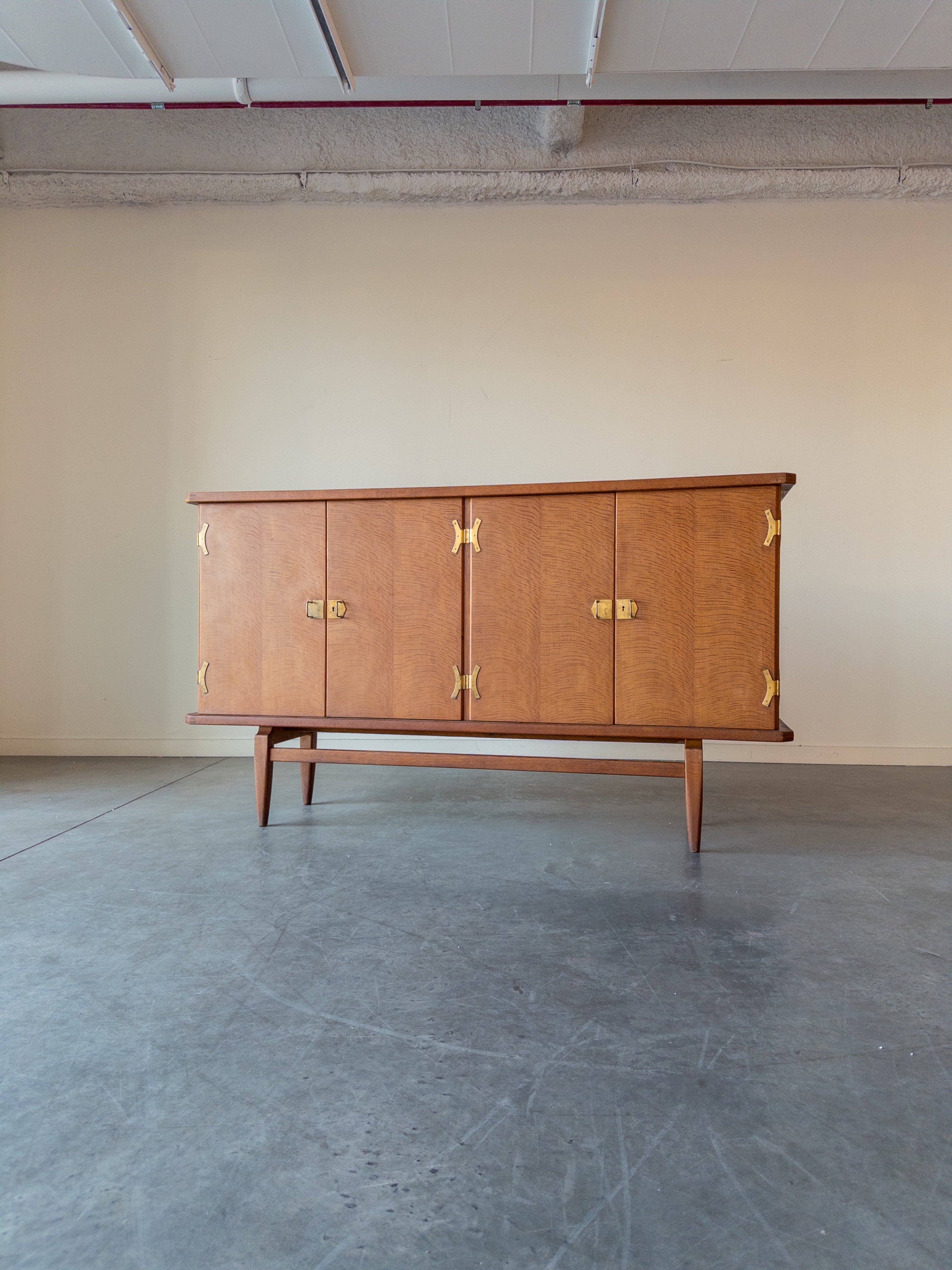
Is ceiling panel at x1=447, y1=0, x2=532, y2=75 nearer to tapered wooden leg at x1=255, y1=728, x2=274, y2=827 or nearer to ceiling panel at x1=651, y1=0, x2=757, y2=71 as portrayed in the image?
ceiling panel at x1=651, y1=0, x2=757, y2=71

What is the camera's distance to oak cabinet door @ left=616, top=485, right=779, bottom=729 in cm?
215

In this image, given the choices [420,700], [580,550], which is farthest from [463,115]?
[420,700]

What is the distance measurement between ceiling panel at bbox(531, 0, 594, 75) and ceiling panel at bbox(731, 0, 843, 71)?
1.47ft

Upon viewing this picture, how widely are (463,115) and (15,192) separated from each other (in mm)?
2241

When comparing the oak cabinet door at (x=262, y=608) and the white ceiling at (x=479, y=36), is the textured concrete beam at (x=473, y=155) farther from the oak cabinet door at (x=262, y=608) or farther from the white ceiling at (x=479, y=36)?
the oak cabinet door at (x=262, y=608)

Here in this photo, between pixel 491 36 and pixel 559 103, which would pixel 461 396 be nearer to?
pixel 559 103

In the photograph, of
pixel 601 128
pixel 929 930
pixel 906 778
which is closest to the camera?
pixel 929 930

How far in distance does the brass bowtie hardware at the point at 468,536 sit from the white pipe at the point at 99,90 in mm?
2331

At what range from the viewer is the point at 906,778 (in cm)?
343

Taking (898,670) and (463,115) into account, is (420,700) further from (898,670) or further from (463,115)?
(463,115)

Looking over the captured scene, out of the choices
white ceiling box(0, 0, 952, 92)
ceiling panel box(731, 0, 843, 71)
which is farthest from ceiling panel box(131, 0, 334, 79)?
ceiling panel box(731, 0, 843, 71)

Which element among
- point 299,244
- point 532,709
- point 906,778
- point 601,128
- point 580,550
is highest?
point 601,128

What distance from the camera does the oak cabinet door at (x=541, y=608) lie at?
88.4 inches

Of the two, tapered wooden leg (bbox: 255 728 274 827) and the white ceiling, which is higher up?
the white ceiling
